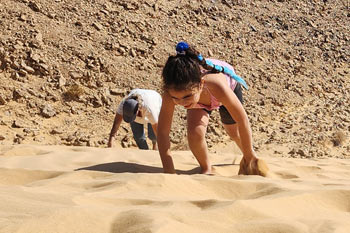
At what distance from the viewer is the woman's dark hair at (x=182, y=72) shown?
3215mm

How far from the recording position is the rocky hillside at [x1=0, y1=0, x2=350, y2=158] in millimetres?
8688

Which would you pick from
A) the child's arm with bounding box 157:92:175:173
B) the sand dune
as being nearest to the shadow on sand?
the sand dune

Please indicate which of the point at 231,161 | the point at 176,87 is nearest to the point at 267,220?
the point at 176,87

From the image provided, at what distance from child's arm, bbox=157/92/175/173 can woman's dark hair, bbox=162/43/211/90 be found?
0.94 ft

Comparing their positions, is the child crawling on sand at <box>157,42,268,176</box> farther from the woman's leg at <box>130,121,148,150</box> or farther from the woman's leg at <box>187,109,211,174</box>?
the woman's leg at <box>130,121,148,150</box>

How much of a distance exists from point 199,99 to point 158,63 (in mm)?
6744

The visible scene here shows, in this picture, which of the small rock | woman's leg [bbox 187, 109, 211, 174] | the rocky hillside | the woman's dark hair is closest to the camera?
the woman's dark hair

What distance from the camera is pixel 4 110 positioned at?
8.73 m

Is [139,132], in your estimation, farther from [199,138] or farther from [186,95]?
[186,95]

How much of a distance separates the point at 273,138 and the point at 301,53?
3.73 m

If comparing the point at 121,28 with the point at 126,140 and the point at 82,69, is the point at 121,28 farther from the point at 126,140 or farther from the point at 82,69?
the point at 126,140

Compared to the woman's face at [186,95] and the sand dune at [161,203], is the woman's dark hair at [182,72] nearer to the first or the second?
the woman's face at [186,95]

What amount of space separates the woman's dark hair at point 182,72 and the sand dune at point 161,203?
612mm

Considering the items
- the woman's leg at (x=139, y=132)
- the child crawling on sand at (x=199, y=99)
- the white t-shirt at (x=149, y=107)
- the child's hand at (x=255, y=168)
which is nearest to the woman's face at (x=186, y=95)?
the child crawling on sand at (x=199, y=99)
